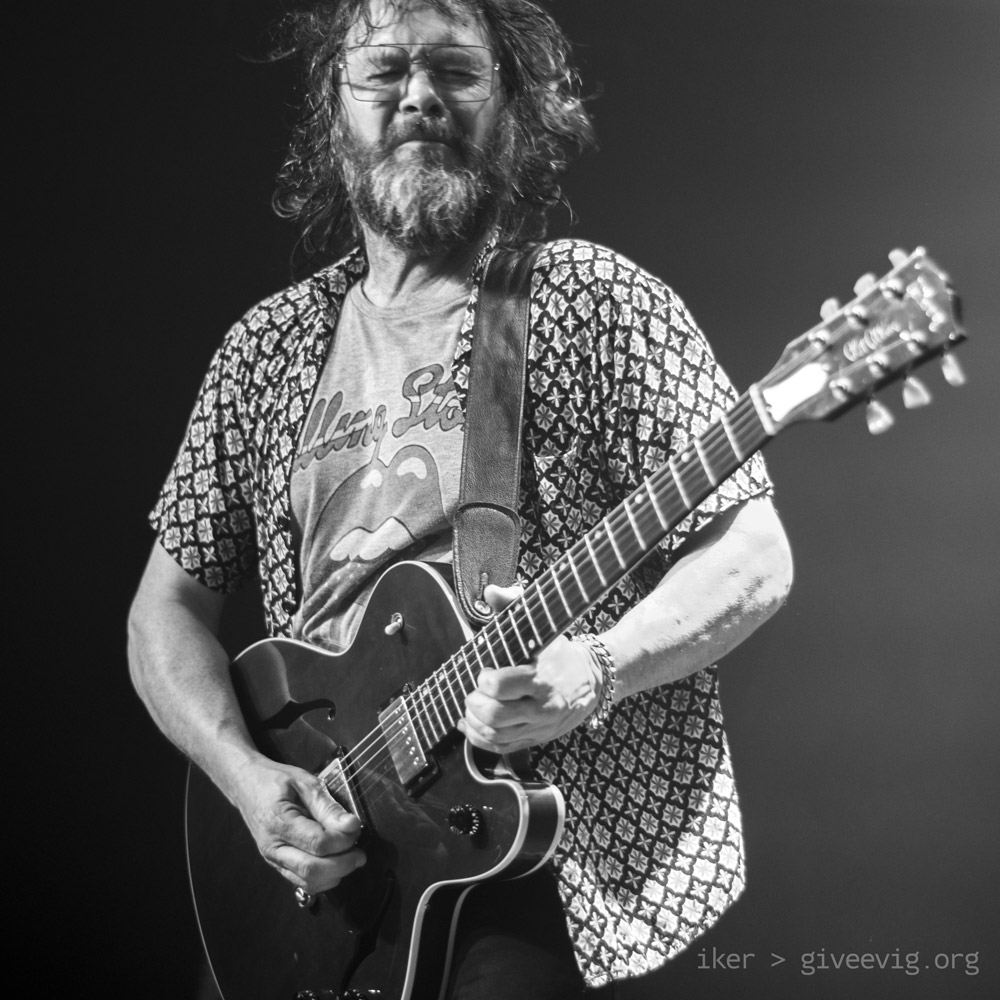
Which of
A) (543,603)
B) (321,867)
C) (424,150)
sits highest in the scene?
(424,150)

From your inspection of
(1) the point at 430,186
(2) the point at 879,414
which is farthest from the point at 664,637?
(1) the point at 430,186

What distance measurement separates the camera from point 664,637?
137cm

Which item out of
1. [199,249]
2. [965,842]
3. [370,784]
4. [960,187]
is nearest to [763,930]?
[965,842]

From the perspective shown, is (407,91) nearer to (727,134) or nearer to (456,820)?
(727,134)

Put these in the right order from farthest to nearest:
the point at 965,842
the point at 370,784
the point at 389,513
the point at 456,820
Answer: the point at 965,842 < the point at 389,513 < the point at 370,784 < the point at 456,820

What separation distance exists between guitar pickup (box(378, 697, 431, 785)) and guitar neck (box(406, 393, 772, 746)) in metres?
0.02

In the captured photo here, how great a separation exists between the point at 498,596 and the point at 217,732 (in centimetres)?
57

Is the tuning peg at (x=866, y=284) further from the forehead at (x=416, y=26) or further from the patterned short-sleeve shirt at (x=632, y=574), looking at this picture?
the forehead at (x=416, y=26)

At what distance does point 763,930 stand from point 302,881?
3.33 feet

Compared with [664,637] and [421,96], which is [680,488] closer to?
[664,637]

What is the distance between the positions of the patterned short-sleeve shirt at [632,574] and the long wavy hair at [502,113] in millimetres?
292

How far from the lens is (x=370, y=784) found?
1.51m

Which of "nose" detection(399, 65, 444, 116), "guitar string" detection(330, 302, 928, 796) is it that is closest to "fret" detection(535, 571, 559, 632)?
"guitar string" detection(330, 302, 928, 796)

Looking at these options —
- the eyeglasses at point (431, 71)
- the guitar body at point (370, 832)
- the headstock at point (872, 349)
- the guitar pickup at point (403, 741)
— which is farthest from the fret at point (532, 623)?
the eyeglasses at point (431, 71)
